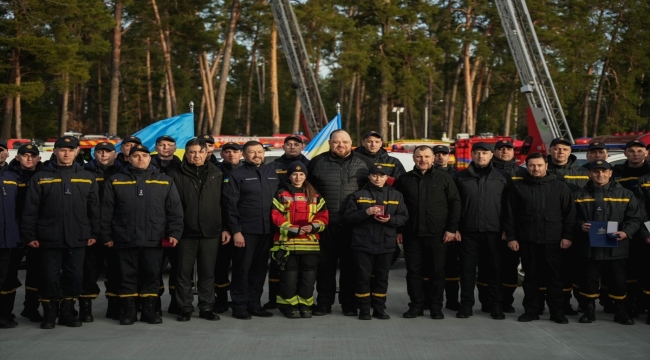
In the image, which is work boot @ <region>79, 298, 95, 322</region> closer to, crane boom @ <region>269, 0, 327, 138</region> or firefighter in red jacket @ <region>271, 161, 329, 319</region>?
firefighter in red jacket @ <region>271, 161, 329, 319</region>

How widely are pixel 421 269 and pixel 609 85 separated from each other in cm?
5199

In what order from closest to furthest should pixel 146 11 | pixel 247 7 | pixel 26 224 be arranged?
pixel 26 224
pixel 247 7
pixel 146 11

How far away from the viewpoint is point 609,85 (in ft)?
194

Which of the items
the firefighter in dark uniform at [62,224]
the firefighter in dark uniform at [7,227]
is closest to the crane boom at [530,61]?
the firefighter in dark uniform at [62,224]

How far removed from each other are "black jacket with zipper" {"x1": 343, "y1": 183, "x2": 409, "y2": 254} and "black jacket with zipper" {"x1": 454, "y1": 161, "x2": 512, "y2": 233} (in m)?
0.75

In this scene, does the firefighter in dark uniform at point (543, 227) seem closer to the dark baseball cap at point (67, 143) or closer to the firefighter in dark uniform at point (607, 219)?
the firefighter in dark uniform at point (607, 219)

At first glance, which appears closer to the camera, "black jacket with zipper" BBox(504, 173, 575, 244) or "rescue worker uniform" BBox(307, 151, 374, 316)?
"black jacket with zipper" BBox(504, 173, 575, 244)

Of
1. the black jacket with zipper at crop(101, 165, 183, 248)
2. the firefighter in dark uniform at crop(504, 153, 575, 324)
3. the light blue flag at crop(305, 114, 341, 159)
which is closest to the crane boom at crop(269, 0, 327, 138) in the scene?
the light blue flag at crop(305, 114, 341, 159)

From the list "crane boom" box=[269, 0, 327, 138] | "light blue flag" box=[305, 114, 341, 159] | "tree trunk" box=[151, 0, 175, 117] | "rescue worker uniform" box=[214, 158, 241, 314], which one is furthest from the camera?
"tree trunk" box=[151, 0, 175, 117]

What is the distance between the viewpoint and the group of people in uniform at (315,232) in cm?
985

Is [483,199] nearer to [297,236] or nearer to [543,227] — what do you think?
[543,227]

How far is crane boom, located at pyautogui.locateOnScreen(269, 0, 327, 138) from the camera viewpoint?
1604 inches

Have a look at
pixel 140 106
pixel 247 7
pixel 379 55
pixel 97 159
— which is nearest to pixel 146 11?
pixel 247 7

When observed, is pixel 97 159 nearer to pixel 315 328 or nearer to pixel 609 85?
pixel 315 328
